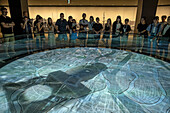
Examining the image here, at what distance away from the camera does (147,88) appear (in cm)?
225

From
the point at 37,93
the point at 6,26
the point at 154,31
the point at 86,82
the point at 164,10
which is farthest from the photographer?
the point at 164,10

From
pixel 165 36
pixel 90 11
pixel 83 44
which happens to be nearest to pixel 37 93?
pixel 83 44

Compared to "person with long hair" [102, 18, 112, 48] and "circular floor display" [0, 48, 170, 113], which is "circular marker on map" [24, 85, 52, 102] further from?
"person with long hair" [102, 18, 112, 48]

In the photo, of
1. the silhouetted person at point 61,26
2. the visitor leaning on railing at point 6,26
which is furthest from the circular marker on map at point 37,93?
the silhouetted person at point 61,26

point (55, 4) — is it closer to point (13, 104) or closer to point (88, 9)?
point (88, 9)

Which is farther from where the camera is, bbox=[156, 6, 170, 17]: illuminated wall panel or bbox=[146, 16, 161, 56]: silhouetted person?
bbox=[156, 6, 170, 17]: illuminated wall panel

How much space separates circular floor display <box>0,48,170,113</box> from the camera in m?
1.77

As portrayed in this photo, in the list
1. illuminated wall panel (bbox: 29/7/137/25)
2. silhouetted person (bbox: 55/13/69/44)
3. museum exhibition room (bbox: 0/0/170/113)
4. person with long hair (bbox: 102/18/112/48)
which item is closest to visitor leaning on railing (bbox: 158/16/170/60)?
museum exhibition room (bbox: 0/0/170/113)

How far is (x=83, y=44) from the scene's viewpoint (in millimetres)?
5965

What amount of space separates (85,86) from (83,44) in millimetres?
3877

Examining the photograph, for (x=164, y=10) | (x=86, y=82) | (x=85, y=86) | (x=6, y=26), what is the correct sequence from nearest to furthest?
(x=85, y=86) < (x=86, y=82) < (x=6, y=26) < (x=164, y=10)

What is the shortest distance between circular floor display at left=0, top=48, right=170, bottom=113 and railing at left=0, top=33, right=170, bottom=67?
980mm

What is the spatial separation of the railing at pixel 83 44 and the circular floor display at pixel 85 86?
3.22ft

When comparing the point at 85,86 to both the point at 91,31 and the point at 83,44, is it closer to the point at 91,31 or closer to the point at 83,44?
the point at 83,44
